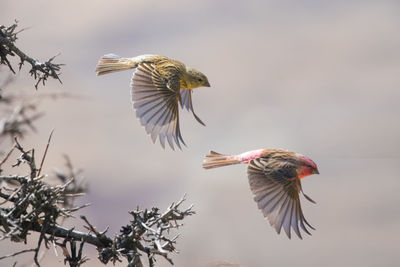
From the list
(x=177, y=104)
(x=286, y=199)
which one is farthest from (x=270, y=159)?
(x=177, y=104)

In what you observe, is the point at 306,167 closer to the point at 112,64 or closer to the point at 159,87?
the point at 159,87

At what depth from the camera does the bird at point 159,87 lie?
17.8 ft

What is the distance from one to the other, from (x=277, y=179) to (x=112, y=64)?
2079 millimetres

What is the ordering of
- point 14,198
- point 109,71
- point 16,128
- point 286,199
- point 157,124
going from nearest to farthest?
point 16,128 → point 14,198 → point 157,124 → point 109,71 → point 286,199

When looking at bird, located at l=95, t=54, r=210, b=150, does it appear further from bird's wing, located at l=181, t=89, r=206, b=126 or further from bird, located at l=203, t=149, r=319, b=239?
bird, located at l=203, t=149, r=319, b=239

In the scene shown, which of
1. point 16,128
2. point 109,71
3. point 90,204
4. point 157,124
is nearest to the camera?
point 16,128

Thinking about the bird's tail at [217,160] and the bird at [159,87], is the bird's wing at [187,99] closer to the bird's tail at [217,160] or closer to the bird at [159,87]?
the bird at [159,87]

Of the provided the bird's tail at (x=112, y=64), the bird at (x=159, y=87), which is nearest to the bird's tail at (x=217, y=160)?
the bird at (x=159, y=87)

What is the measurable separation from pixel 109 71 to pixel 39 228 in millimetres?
2211

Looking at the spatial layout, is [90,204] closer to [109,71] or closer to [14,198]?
[14,198]

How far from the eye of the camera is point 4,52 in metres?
4.68

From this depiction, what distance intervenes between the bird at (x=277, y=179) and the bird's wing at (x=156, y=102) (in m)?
0.63

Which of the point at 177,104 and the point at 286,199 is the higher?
the point at 177,104

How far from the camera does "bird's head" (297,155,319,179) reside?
234 inches
